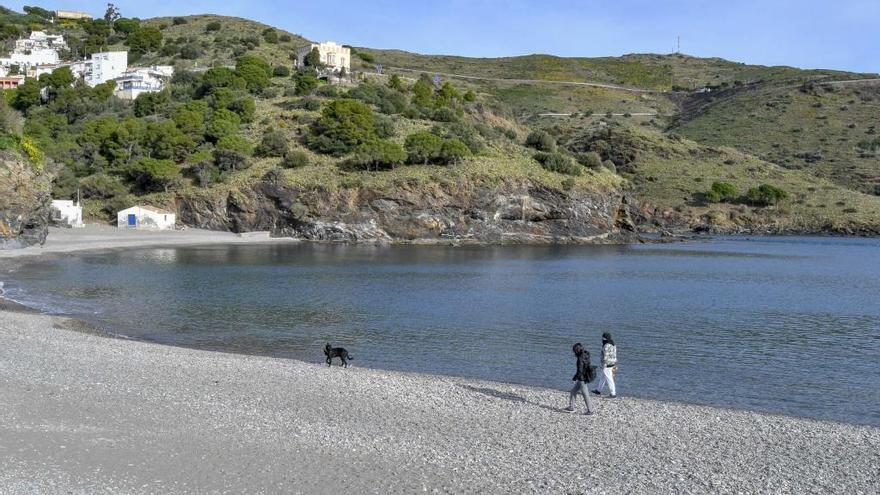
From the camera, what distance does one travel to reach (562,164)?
86.7 metres

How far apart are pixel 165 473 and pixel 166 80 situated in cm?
10906

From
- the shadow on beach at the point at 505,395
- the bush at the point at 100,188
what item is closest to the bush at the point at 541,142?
the bush at the point at 100,188

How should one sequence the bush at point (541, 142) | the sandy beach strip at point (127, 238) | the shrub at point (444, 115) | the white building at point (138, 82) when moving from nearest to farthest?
the sandy beach strip at point (127, 238)
the bush at point (541, 142)
the shrub at point (444, 115)
the white building at point (138, 82)

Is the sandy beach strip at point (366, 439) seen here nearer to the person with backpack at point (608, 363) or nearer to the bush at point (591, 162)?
the person with backpack at point (608, 363)

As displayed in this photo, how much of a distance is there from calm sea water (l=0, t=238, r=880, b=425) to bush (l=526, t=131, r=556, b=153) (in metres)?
35.9

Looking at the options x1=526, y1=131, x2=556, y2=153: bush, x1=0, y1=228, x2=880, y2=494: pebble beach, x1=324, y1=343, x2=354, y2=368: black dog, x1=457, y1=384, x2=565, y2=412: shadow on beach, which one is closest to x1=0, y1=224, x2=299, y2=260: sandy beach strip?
x1=526, y1=131, x2=556, y2=153: bush

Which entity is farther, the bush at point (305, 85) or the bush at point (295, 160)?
the bush at point (305, 85)

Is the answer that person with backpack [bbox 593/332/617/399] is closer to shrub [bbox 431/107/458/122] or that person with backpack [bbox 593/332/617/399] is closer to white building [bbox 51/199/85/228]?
white building [bbox 51/199/85/228]

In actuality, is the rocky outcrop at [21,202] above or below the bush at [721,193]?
below

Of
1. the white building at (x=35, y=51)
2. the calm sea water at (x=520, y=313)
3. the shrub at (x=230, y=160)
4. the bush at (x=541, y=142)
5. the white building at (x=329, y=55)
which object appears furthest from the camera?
the white building at (x=35, y=51)

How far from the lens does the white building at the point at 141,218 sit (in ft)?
244

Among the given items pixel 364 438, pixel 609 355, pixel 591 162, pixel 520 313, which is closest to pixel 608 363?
pixel 609 355

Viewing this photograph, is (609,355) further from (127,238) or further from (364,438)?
(127,238)

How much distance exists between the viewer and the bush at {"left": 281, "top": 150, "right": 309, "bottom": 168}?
3169 inches
